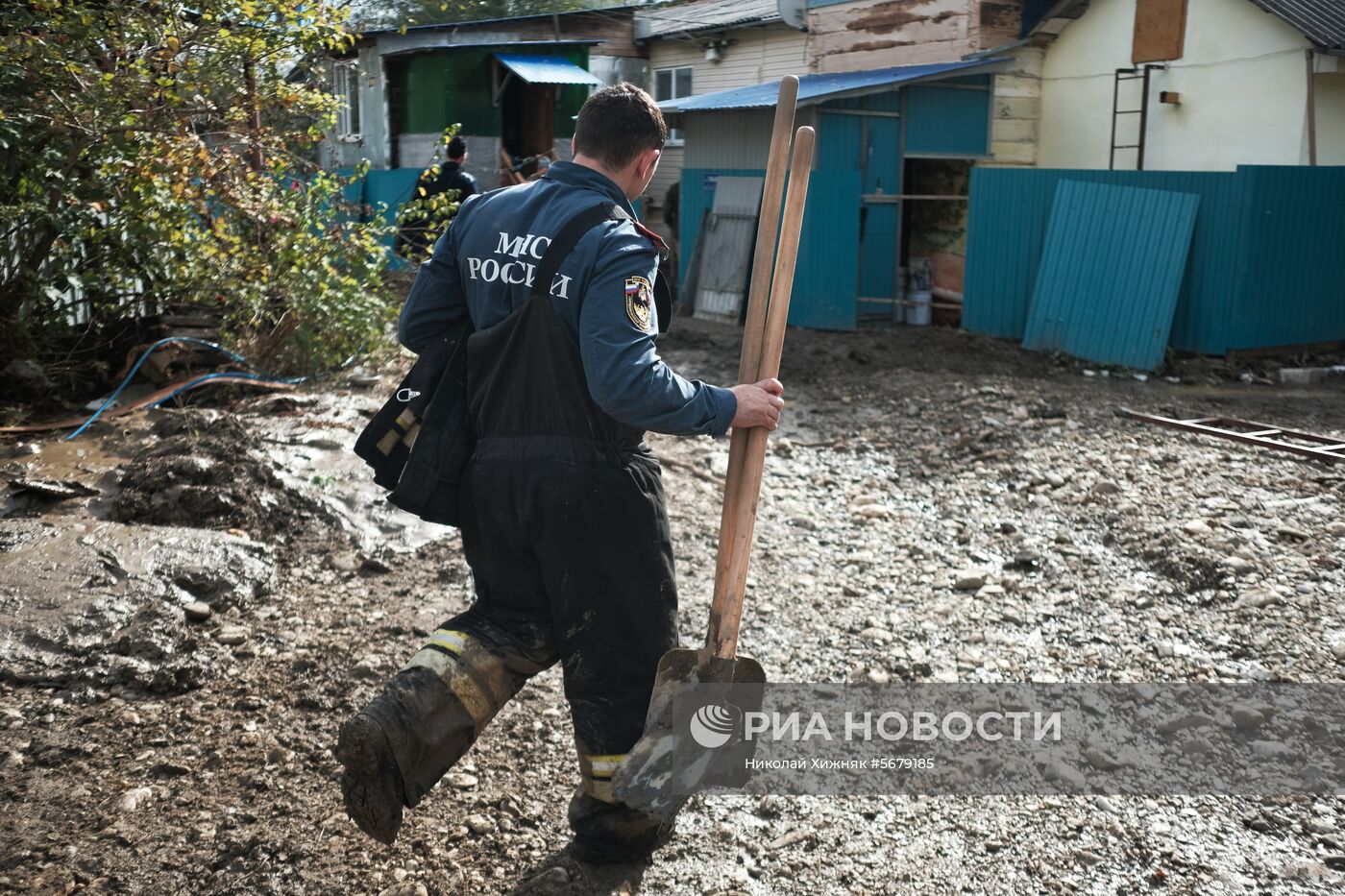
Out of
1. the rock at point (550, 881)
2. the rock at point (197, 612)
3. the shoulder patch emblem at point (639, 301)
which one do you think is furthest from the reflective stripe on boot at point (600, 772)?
the rock at point (197, 612)

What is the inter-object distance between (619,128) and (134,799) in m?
2.14

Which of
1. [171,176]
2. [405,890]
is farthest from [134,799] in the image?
[171,176]

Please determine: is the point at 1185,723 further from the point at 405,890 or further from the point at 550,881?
the point at 405,890

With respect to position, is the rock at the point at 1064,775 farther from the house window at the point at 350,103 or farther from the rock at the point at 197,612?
the house window at the point at 350,103

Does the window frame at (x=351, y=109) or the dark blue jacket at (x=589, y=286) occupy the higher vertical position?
the window frame at (x=351, y=109)

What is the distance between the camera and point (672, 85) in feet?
66.4

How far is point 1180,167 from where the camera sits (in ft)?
38.2


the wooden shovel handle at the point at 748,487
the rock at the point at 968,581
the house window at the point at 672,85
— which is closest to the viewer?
the wooden shovel handle at the point at 748,487

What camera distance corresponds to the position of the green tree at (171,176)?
5961mm

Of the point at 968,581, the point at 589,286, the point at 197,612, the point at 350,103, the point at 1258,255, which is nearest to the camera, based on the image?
the point at 589,286

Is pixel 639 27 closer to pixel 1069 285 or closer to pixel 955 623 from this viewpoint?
pixel 1069 285

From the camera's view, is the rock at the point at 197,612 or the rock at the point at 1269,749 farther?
the rock at the point at 197,612

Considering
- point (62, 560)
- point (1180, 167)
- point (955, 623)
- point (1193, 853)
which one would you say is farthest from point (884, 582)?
point (1180, 167)

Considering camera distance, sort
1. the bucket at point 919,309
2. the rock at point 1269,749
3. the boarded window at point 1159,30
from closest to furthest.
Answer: the rock at point 1269,749 → the boarded window at point 1159,30 → the bucket at point 919,309
